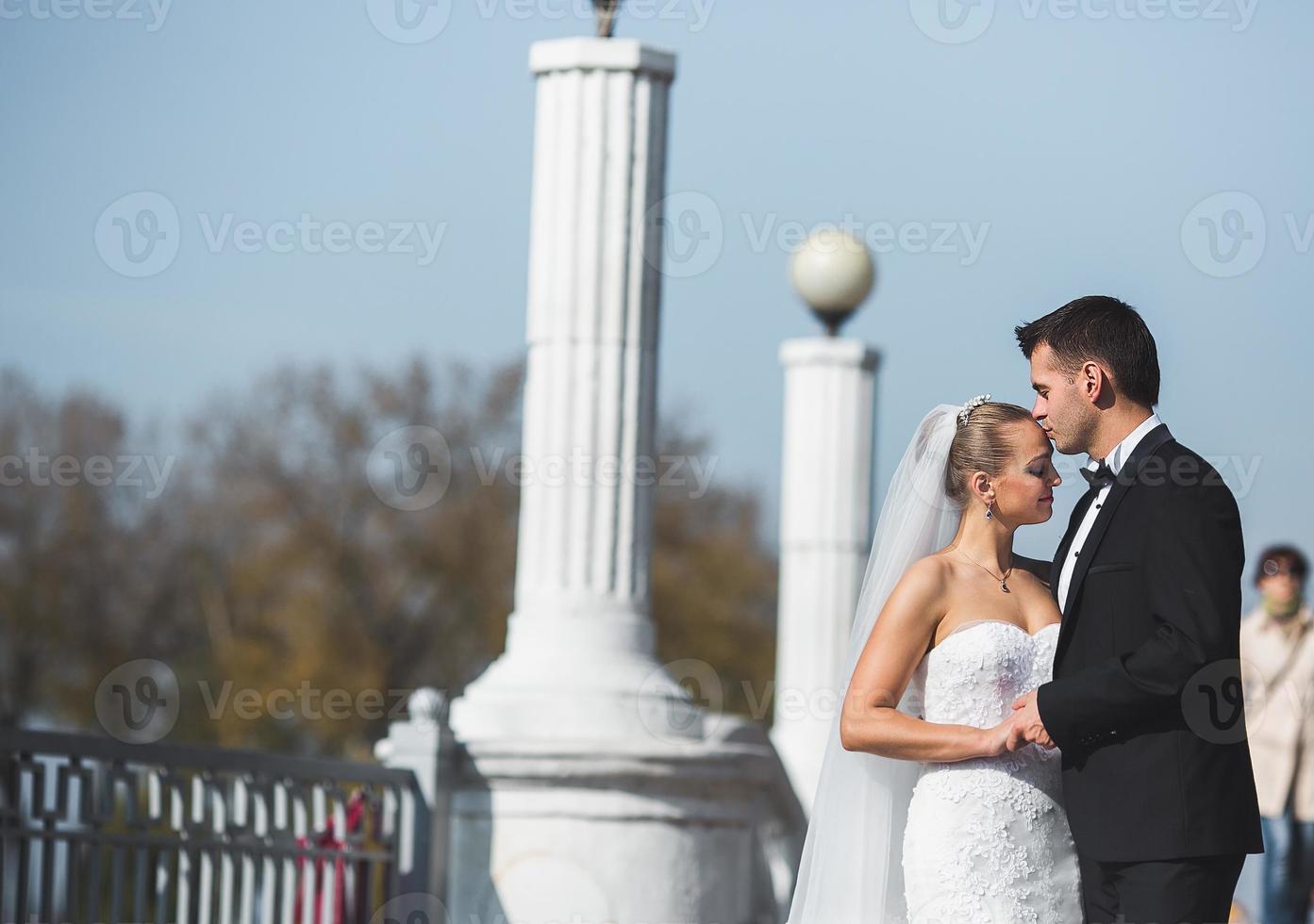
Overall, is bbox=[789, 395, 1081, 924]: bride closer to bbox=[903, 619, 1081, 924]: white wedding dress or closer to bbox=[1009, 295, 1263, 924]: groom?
bbox=[903, 619, 1081, 924]: white wedding dress

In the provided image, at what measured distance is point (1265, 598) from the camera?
8.48 meters

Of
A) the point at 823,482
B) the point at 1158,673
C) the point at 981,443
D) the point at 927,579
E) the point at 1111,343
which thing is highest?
the point at 1111,343

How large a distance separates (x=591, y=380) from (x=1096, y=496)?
12.7 feet

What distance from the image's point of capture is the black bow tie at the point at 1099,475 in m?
4.35

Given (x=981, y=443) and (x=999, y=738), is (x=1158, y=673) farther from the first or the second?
(x=981, y=443)

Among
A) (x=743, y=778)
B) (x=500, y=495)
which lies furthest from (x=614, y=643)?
(x=500, y=495)

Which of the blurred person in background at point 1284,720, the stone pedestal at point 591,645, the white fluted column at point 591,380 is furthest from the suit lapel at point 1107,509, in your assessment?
the blurred person in background at point 1284,720

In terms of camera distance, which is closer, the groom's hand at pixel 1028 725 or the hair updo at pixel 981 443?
the groom's hand at pixel 1028 725

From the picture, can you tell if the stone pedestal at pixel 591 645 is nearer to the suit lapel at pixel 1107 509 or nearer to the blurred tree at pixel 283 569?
the suit lapel at pixel 1107 509

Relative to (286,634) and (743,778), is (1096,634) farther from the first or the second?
(286,634)

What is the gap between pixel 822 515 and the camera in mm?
12695

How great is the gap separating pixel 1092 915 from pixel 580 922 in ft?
11.5

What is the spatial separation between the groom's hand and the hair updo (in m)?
0.60

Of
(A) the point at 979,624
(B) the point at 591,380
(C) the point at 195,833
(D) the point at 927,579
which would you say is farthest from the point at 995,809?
(B) the point at 591,380
